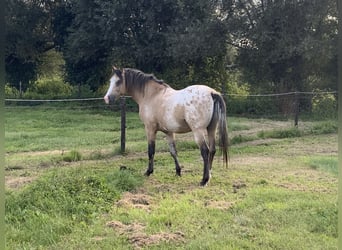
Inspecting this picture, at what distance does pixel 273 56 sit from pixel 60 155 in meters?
8.82

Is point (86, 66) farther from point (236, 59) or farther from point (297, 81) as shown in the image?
point (297, 81)

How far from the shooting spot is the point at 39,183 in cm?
438

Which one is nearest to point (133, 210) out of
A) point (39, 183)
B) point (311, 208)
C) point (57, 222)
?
point (57, 222)

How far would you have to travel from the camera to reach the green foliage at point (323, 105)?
12.9m

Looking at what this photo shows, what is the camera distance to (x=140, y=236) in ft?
10.7

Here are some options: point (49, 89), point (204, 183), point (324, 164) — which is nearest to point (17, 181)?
point (204, 183)

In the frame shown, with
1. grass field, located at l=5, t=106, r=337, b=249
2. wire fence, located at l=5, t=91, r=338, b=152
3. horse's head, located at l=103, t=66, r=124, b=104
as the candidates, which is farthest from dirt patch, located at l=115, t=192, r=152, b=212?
wire fence, located at l=5, t=91, r=338, b=152

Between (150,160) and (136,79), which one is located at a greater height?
(136,79)

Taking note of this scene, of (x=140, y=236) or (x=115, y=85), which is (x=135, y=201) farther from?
(x=115, y=85)

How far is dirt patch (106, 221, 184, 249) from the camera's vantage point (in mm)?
3145

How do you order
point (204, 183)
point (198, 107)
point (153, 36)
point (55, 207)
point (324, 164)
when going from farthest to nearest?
point (153, 36), point (324, 164), point (198, 107), point (204, 183), point (55, 207)

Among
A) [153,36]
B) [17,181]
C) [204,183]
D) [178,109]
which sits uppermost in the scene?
[153,36]

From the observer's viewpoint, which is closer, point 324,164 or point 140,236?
point 140,236

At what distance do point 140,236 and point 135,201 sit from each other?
1.12 meters
